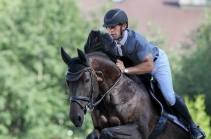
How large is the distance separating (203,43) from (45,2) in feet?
28.3

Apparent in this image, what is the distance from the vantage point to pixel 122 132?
980cm

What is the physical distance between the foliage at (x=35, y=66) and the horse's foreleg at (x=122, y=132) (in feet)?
71.0

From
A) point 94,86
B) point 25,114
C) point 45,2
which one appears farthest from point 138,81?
point 45,2

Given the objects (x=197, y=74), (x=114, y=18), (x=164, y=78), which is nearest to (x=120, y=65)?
(x=114, y=18)

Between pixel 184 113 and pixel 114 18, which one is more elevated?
pixel 114 18

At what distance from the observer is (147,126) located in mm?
10297

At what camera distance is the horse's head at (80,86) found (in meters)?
9.27

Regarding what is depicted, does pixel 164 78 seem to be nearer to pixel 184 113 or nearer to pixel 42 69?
pixel 184 113

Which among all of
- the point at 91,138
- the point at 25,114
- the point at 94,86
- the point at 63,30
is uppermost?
the point at 94,86

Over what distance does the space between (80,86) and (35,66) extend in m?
25.8

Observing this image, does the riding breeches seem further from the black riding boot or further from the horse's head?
the horse's head

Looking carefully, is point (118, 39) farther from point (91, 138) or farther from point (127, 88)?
point (91, 138)

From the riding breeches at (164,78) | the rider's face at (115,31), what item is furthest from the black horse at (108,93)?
the riding breeches at (164,78)

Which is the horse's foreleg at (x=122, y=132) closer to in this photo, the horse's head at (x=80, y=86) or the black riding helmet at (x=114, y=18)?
the horse's head at (x=80, y=86)
